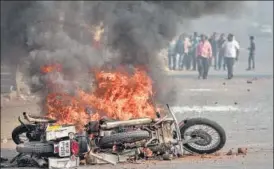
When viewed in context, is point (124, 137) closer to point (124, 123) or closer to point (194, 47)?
point (124, 123)

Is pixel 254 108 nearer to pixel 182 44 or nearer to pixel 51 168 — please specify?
pixel 51 168

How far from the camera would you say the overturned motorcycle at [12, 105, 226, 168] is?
8.68 metres

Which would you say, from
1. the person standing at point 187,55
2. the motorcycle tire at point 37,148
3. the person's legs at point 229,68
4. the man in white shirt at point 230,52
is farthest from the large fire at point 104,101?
the person standing at point 187,55

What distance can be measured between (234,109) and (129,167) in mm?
7806

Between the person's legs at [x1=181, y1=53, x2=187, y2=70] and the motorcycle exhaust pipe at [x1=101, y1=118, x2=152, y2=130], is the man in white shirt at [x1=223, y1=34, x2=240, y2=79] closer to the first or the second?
the person's legs at [x1=181, y1=53, x2=187, y2=70]

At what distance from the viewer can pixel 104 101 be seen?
33.2 feet

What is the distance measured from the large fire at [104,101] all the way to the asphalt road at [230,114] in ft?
4.40

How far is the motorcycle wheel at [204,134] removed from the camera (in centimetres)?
913

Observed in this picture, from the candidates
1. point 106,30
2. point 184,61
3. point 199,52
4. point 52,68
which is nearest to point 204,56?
point 199,52

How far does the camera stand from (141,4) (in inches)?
428

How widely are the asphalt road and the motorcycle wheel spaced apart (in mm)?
162

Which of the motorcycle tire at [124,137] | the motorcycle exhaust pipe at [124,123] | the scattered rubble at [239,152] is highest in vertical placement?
the motorcycle exhaust pipe at [124,123]

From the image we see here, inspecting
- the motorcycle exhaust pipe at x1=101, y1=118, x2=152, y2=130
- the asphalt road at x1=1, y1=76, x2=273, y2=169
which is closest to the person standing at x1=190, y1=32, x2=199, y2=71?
the asphalt road at x1=1, y1=76, x2=273, y2=169

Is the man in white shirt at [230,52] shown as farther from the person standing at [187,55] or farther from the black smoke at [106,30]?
the black smoke at [106,30]
